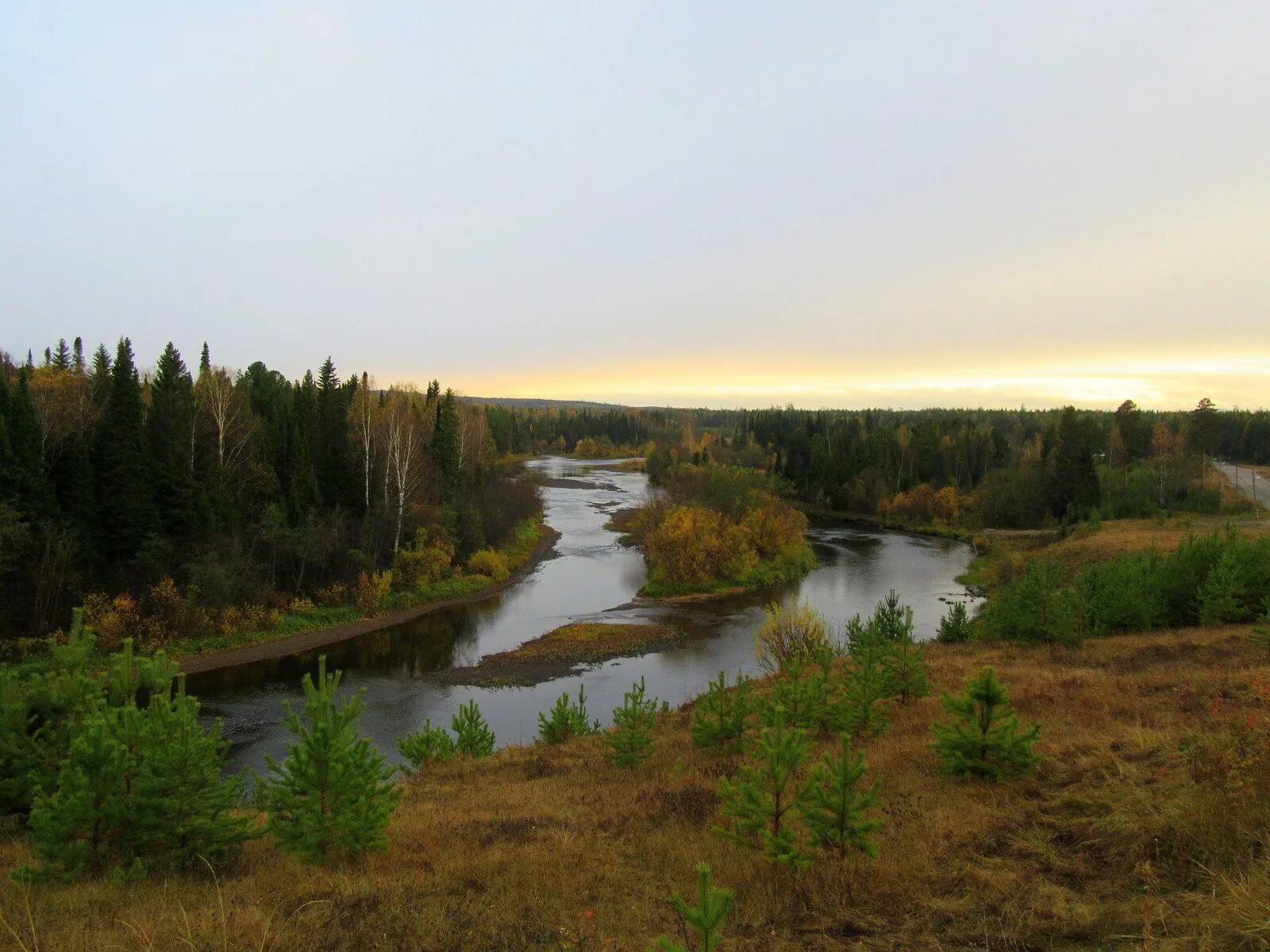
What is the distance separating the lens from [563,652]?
31844 millimetres

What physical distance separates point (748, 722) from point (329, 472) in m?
36.7

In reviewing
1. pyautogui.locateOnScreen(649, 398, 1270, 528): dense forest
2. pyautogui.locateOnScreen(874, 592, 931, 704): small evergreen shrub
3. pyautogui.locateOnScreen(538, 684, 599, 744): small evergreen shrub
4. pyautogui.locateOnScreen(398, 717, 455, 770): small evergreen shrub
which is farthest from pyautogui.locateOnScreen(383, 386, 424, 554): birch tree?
pyautogui.locateOnScreen(649, 398, 1270, 528): dense forest

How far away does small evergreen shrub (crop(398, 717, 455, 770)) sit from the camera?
1602cm

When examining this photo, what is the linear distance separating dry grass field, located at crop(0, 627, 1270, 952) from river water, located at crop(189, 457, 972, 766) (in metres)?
4.51

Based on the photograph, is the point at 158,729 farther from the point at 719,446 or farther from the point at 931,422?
the point at 719,446

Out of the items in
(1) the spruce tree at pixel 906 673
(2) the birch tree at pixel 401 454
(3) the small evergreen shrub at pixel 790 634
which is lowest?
(3) the small evergreen shrub at pixel 790 634

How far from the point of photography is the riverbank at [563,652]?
28.8 meters

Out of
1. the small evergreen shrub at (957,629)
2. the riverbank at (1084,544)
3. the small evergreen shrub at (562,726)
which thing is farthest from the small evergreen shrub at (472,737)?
the riverbank at (1084,544)

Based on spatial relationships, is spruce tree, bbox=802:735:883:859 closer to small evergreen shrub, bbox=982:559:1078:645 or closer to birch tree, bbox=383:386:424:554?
small evergreen shrub, bbox=982:559:1078:645

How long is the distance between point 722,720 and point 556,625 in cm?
2472

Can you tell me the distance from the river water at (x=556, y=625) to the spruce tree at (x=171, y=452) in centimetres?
862

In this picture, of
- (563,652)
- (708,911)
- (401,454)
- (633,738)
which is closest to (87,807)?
(708,911)

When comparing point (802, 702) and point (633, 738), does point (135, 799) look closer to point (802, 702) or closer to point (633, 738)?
point (633, 738)

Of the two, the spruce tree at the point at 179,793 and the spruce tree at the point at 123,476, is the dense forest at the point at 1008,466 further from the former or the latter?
the spruce tree at the point at 123,476
